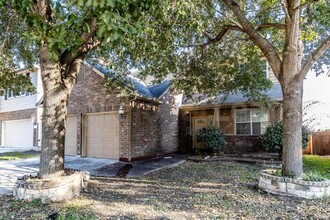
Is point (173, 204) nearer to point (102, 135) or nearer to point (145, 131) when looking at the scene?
point (145, 131)

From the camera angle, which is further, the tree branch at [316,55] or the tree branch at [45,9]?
the tree branch at [316,55]

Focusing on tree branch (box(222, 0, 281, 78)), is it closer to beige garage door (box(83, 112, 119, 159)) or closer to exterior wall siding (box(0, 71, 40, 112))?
beige garage door (box(83, 112, 119, 159))

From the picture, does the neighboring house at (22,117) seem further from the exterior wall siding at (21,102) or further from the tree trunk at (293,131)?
the tree trunk at (293,131)

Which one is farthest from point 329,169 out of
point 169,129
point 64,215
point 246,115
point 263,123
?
point 64,215

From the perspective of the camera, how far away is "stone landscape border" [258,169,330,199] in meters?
5.98

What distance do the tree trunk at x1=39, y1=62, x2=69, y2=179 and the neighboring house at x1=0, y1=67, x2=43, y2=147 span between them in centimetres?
1213

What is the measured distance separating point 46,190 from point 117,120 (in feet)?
25.4

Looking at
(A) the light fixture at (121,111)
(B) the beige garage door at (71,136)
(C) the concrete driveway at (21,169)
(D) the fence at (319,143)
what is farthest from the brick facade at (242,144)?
(B) the beige garage door at (71,136)

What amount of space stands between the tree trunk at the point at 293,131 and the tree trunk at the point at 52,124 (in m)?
5.78

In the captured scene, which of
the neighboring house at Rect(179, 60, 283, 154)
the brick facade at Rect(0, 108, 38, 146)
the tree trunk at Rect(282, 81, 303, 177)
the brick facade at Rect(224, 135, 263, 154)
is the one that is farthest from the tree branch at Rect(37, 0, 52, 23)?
the brick facade at Rect(0, 108, 38, 146)

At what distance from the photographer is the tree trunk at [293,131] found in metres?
6.57

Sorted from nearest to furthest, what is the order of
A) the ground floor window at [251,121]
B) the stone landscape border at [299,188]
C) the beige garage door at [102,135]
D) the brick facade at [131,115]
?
the stone landscape border at [299,188]
the brick facade at [131,115]
the beige garage door at [102,135]
the ground floor window at [251,121]

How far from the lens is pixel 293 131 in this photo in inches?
261

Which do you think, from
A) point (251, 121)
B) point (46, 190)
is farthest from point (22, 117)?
point (251, 121)
